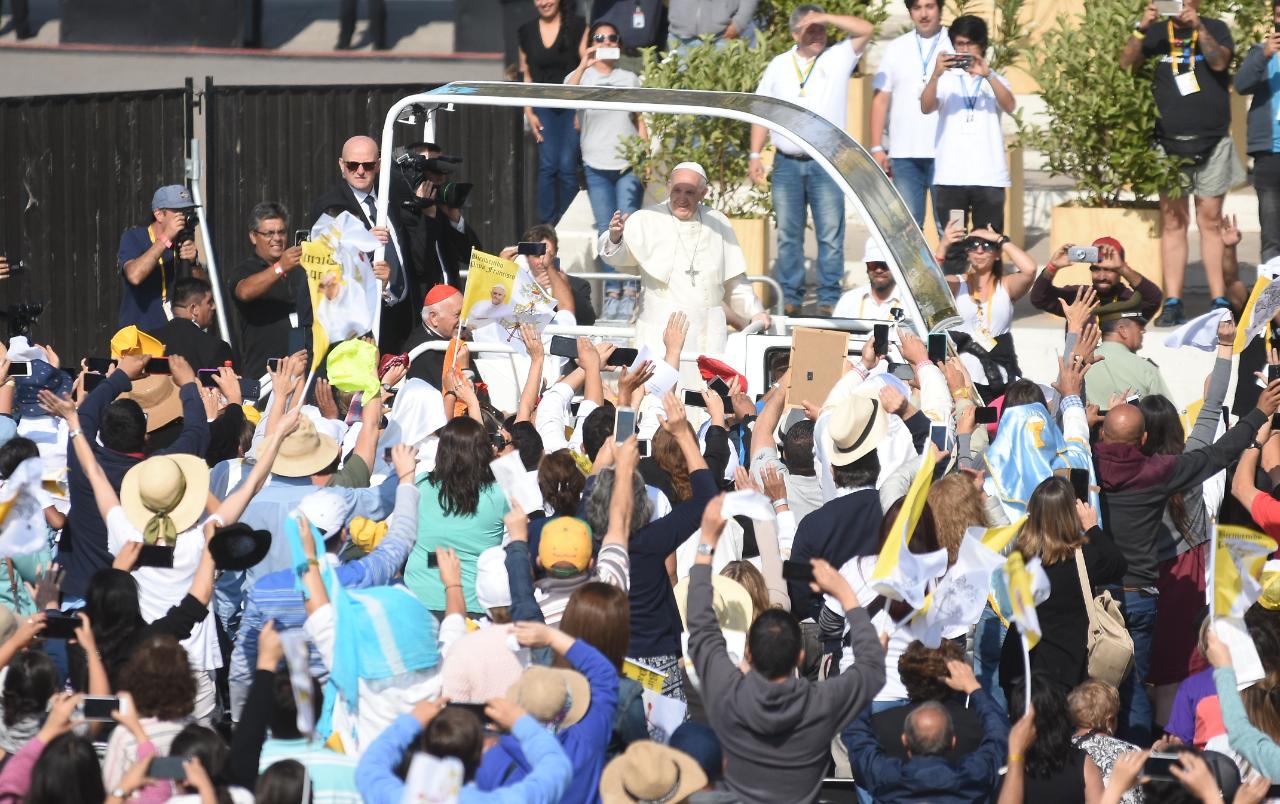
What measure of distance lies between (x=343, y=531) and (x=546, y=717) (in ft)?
5.55

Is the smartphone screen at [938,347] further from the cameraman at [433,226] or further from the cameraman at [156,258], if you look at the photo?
the cameraman at [156,258]

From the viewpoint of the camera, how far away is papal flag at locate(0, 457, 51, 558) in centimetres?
646

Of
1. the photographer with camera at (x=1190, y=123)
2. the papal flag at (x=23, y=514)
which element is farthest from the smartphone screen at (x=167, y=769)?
the photographer with camera at (x=1190, y=123)

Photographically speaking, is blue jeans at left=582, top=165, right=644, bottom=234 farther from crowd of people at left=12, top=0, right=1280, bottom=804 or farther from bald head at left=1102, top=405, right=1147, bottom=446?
bald head at left=1102, top=405, right=1147, bottom=446

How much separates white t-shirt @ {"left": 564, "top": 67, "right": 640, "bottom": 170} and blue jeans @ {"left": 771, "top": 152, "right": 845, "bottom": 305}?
107 centimetres

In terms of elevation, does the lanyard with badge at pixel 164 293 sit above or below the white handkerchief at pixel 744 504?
above

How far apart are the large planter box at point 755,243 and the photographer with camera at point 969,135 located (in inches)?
72.5

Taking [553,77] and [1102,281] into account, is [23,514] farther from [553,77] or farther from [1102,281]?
[553,77]

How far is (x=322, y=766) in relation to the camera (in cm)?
583

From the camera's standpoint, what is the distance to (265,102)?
1434cm

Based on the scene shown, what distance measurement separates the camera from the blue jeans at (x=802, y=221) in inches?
505

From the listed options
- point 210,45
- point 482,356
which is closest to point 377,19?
point 210,45

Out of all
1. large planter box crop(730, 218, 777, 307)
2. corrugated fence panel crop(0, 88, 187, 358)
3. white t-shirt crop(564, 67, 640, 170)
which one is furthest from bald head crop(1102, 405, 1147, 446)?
corrugated fence panel crop(0, 88, 187, 358)

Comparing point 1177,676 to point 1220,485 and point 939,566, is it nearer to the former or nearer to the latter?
point 1220,485
